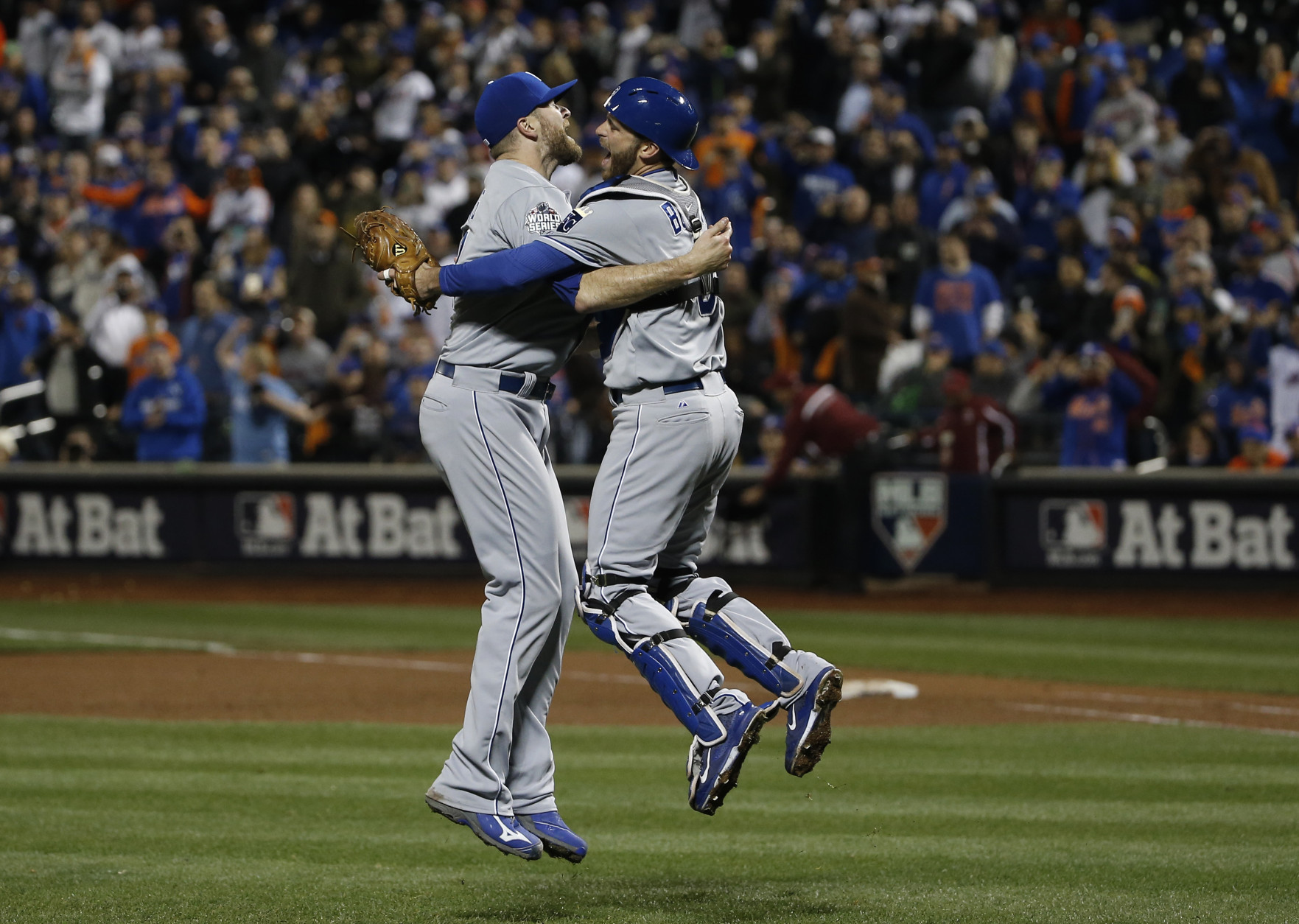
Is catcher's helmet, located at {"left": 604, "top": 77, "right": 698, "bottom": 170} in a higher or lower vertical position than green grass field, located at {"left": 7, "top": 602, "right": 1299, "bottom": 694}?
higher

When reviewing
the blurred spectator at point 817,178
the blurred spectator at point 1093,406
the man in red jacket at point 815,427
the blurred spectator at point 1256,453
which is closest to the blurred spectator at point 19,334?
the blurred spectator at point 817,178

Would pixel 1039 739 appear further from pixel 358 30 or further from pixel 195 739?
Answer: pixel 358 30

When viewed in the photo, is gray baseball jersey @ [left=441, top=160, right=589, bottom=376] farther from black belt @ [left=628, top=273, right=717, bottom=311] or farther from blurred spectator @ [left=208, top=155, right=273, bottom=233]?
blurred spectator @ [left=208, top=155, right=273, bottom=233]

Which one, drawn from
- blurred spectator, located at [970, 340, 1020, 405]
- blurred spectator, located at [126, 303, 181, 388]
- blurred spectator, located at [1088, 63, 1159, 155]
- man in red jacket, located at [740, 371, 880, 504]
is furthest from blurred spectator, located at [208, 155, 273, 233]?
blurred spectator, located at [1088, 63, 1159, 155]

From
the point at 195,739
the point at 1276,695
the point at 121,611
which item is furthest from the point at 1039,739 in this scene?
the point at 121,611

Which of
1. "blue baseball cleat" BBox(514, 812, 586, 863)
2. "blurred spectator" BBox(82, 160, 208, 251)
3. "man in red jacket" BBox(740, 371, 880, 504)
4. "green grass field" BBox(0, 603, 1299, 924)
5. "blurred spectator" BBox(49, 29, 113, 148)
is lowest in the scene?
"green grass field" BBox(0, 603, 1299, 924)

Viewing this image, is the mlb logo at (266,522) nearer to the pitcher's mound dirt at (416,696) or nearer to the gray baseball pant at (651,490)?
the pitcher's mound dirt at (416,696)
